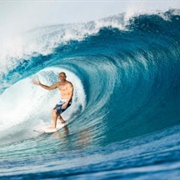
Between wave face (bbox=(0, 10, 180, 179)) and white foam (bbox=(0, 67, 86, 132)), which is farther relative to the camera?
white foam (bbox=(0, 67, 86, 132))

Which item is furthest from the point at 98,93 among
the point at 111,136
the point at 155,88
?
the point at 111,136

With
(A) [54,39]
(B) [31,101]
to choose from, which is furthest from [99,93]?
(B) [31,101]

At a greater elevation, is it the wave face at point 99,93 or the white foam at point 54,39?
the white foam at point 54,39

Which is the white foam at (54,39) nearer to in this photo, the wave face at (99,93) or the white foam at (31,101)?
the wave face at (99,93)

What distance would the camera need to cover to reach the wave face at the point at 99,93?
327cm

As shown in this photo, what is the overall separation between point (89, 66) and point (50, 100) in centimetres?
118

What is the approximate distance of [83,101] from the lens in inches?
275

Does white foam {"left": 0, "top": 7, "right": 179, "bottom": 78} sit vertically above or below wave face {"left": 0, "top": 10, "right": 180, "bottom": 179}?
above

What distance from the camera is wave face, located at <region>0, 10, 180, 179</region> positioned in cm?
327

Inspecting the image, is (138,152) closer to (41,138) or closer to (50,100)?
(41,138)

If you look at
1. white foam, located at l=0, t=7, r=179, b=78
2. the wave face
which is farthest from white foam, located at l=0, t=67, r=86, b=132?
white foam, located at l=0, t=7, r=179, b=78

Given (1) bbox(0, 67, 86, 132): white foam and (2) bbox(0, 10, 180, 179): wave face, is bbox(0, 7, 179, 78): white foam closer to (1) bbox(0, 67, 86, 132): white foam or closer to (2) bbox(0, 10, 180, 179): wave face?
(2) bbox(0, 10, 180, 179): wave face

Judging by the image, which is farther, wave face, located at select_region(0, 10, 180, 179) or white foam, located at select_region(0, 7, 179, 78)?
white foam, located at select_region(0, 7, 179, 78)

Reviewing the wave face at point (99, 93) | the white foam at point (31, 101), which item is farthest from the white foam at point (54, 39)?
the white foam at point (31, 101)
